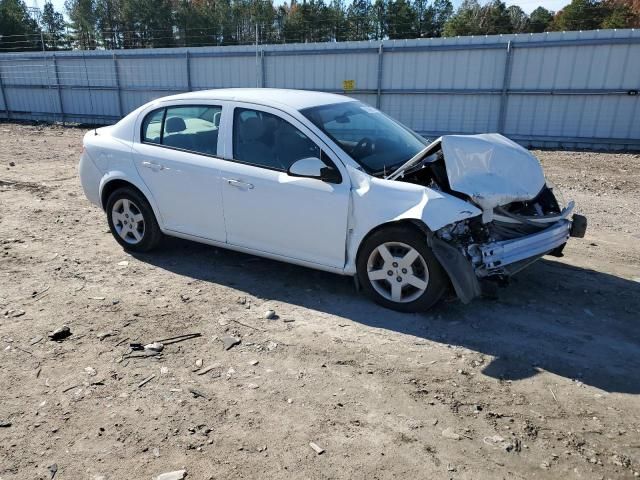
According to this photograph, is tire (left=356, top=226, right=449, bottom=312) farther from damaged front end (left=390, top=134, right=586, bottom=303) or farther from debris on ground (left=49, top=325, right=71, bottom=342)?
debris on ground (left=49, top=325, right=71, bottom=342)

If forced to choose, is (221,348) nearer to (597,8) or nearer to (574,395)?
(574,395)

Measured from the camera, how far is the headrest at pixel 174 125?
535cm

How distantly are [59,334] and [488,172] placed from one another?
11.9 ft

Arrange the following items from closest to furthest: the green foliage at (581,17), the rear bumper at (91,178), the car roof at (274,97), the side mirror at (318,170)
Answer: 1. the side mirror at (318,170)
2. the car roof at (274,97)
3. the rear bumper at (91,178)
4. the green foliage at (581,17)

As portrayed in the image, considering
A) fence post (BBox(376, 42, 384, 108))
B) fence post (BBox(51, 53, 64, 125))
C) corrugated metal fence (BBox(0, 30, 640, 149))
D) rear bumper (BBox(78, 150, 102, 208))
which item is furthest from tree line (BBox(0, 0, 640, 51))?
rear bumper (BBox(78, 150, 102, 208))


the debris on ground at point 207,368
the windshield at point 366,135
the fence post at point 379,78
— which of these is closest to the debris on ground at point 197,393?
the debris on ground at point 207,368

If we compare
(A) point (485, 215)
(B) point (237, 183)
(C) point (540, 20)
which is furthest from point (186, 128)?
(C) point (540, 20)

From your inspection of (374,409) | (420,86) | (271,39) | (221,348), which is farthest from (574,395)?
(271,39)

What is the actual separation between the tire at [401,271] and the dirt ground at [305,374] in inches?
6.0

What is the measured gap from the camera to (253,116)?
488 cm

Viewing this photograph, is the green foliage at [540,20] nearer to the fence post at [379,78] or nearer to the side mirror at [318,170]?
the fence post at [379,78]

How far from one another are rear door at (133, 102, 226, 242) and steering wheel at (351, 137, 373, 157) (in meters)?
1.31

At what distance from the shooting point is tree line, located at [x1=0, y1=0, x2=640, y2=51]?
45.9m

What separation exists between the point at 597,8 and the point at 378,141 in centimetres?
5963
